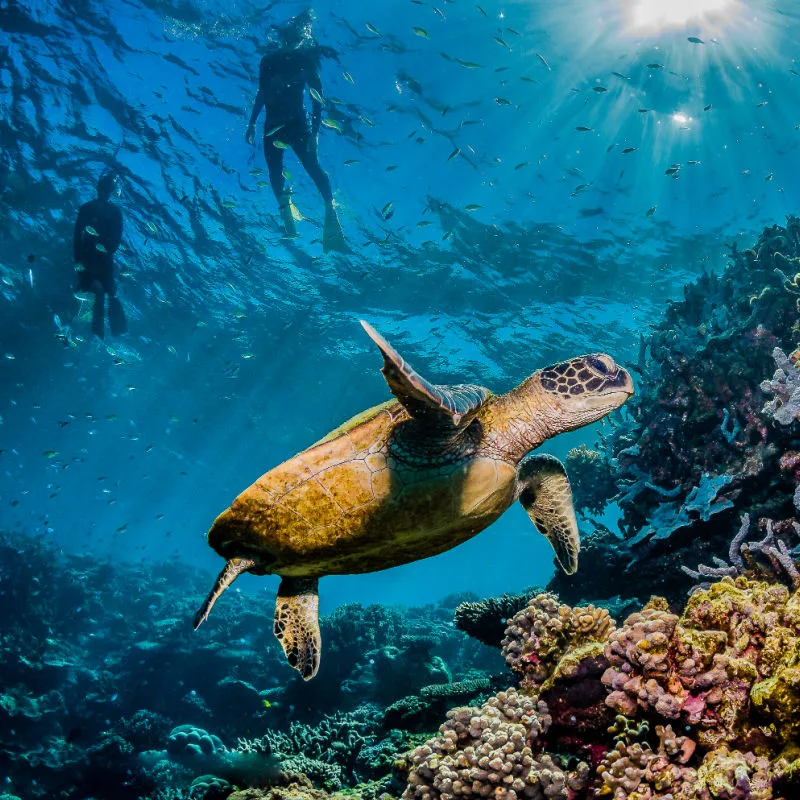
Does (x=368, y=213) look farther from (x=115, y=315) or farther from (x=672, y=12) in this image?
(x=672, y=12)

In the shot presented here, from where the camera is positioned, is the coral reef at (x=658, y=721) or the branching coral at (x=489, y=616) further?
the branching coral at (x=489, y=616)

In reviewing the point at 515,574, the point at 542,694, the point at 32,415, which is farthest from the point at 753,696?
the point at 515,574

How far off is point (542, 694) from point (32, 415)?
161ft

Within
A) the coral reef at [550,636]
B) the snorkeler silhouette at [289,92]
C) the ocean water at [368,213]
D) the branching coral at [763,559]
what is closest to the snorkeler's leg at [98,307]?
the ocean water at [368,213]

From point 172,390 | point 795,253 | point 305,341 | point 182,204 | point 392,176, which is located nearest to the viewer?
point 795,253

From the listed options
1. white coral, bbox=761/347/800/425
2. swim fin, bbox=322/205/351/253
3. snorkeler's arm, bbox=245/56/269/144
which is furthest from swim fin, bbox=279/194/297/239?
white coral, bbox=761/347/800/425

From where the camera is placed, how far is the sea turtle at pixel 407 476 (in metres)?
3.46

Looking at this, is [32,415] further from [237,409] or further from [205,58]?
[205,58]

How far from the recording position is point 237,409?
33.2m

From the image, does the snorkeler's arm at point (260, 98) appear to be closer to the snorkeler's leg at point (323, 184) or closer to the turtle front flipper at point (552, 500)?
the snorkeler's leg at point (323, 184)

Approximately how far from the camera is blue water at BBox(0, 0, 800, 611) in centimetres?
1226

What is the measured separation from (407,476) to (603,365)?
1.72m

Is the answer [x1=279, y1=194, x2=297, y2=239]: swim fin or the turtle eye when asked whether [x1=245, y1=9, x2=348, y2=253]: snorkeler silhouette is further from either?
the turtle eye

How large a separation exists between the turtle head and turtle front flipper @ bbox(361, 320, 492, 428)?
773mm
